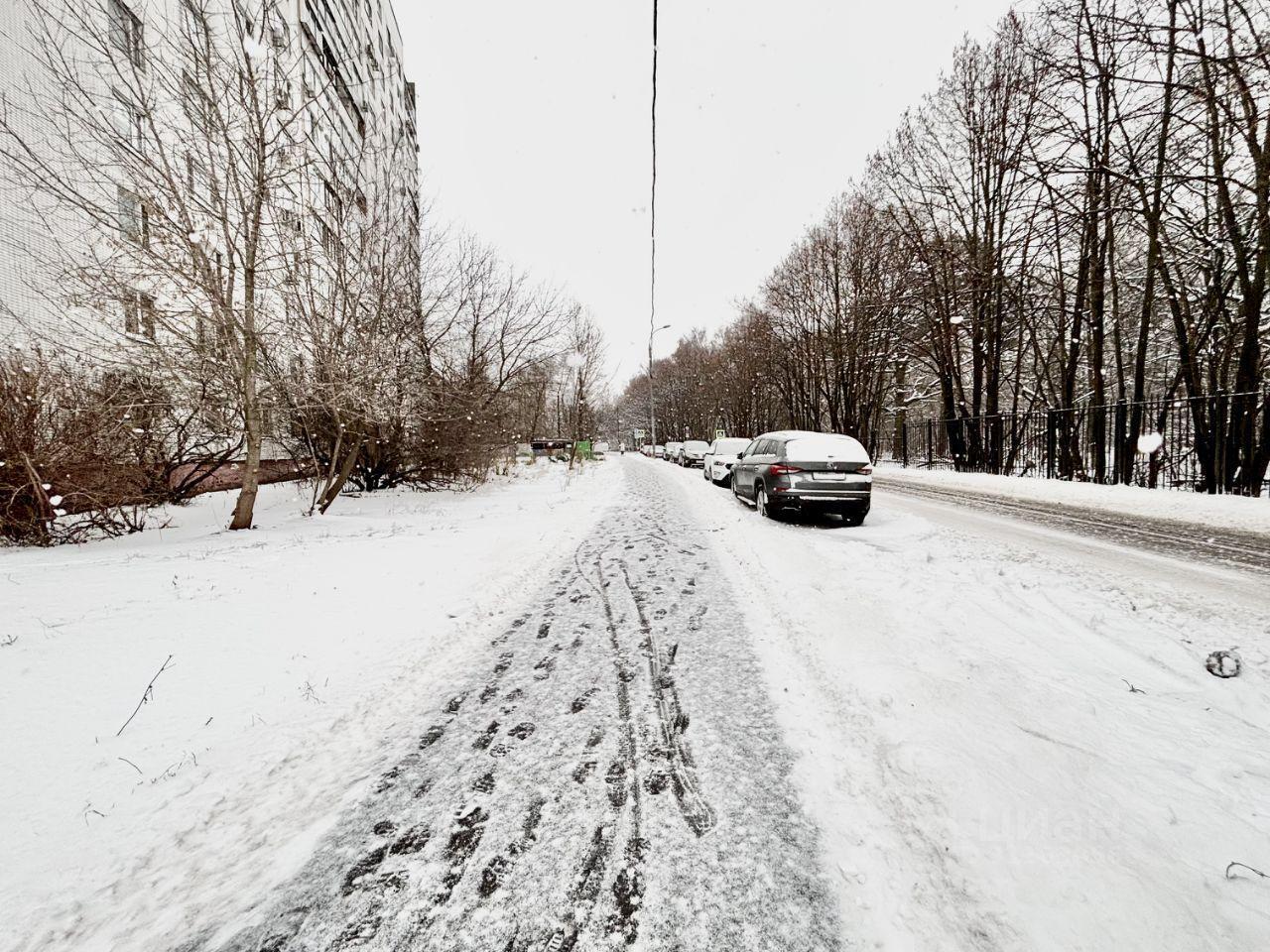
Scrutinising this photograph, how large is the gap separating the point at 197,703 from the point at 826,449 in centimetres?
871

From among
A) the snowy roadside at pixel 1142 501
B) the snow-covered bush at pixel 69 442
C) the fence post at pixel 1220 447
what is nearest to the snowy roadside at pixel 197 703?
the snow-covered bush at pixel 69 442

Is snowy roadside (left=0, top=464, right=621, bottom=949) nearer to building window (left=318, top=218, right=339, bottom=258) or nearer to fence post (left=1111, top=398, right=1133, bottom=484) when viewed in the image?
building window (left=318, top=218, right=339, bottom=258)

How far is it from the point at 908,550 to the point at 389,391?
30.7ft

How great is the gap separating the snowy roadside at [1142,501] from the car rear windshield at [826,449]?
5433 mm

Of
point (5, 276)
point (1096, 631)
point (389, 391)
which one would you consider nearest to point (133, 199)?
point (389, 391)

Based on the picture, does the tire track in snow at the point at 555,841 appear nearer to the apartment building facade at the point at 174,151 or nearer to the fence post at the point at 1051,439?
the apartment building facade at the point at 174,151

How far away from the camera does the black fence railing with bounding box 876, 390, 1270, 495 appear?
11.1 meters

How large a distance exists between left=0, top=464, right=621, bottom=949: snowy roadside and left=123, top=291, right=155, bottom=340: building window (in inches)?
123

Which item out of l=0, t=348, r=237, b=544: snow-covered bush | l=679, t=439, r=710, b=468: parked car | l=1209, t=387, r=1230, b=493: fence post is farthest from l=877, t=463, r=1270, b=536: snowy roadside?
l=0, t=348, r=237, b=544: snow-covered bush

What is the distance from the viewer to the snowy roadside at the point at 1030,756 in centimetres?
163

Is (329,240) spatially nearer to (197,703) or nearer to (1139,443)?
(197,703)

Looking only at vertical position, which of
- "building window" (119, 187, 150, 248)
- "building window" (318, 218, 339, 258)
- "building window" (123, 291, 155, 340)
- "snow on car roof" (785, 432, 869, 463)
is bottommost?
"snow on car roof" (785, 432, 869, 463)

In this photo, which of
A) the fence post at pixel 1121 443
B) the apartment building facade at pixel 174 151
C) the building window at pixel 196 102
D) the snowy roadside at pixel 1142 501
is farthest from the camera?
the fence post at pixel 1121 443

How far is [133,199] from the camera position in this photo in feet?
23.4
